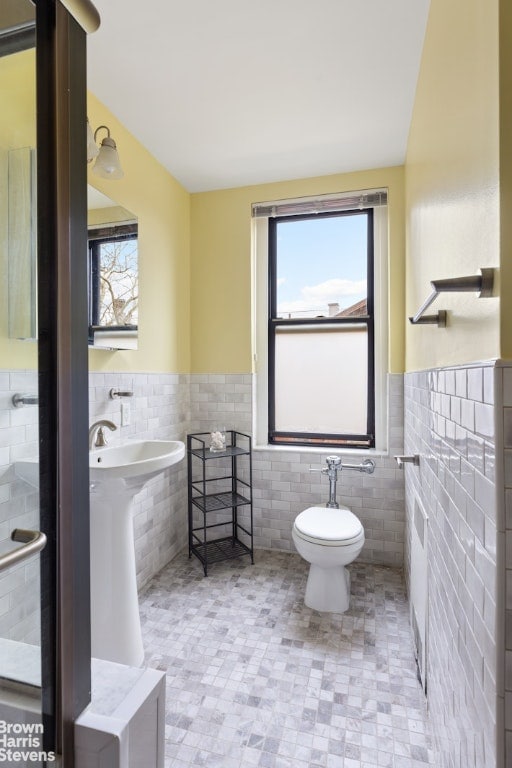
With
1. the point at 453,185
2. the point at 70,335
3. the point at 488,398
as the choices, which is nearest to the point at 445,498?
the point at 488,398

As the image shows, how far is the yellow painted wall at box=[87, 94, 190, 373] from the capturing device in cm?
203

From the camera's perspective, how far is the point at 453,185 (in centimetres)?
102

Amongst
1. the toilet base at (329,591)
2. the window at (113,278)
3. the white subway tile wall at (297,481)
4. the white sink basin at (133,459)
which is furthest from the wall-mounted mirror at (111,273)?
the toilet base at (329,591)

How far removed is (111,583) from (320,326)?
2.02m

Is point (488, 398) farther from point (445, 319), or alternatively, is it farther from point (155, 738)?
point (155, 738)

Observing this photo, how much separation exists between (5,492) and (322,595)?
1.82 meters

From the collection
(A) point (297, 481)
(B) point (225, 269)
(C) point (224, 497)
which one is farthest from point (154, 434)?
(B) point (225, 269)

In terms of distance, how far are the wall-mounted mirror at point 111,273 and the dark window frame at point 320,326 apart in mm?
1064

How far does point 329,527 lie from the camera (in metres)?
2.02

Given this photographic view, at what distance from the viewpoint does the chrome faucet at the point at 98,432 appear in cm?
176

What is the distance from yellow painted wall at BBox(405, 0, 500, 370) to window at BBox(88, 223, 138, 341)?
1459mm

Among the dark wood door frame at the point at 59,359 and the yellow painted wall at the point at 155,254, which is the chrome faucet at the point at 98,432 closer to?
the yellow painted wall at the point at 155,254

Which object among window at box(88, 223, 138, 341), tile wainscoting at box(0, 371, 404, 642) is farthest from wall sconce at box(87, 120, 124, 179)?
tile wainscoting at box(0, 371, 404, 642)

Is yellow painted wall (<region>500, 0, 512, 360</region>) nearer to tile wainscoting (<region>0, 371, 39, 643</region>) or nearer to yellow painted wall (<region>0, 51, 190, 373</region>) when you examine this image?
tile wainscoting (<region>0, 371, 39, 643</region>)
